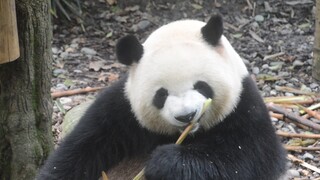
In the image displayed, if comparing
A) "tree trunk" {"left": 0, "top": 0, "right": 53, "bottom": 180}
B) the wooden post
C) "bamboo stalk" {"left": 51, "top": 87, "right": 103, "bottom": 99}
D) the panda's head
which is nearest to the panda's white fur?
the panda's head

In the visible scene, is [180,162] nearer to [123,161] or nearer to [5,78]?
[123,161]

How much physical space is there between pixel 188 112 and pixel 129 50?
62 centimetres

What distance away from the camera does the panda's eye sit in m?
3.35

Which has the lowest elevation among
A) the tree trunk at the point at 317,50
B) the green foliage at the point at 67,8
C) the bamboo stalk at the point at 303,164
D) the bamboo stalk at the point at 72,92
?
the green foliage at the point at 67,8

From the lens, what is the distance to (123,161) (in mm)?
4172

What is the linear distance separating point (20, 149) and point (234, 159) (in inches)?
63.4

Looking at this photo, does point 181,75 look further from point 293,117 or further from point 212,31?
point 293,117

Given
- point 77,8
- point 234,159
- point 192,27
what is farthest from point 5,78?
point 77,8

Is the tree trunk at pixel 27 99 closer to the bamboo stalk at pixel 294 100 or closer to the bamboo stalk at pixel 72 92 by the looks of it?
the bamboo stalk at pixel 72 92

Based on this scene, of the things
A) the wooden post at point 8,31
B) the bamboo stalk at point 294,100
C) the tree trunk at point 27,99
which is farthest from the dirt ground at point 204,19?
the wooden post at point 8,31

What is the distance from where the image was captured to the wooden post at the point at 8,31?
144 inches

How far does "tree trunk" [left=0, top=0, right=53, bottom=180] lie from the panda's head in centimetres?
78

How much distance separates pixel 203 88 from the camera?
11.1 feet

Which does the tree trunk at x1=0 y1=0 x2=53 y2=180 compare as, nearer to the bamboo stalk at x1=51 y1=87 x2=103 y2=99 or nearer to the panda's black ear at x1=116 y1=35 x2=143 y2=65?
the panda's black ear at x1=116 y1=35 x2=143 y2=65
